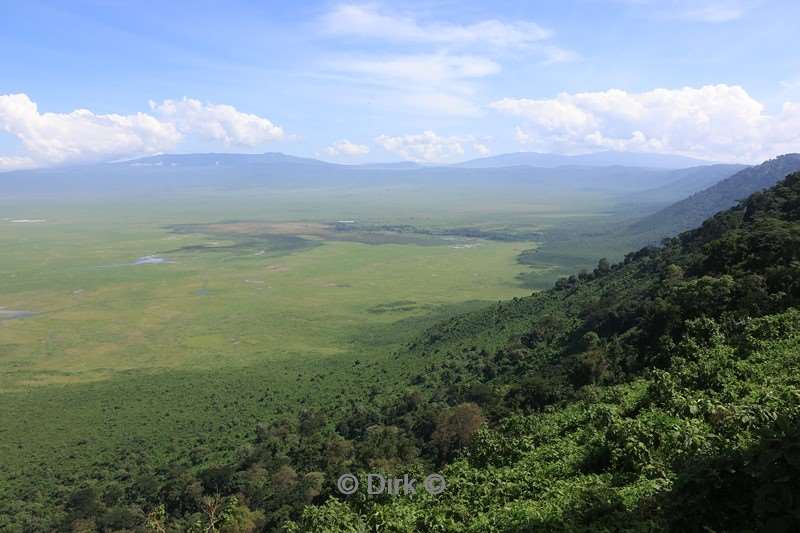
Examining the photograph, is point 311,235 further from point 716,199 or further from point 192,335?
point 716,199

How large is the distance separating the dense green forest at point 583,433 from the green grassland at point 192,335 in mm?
4406

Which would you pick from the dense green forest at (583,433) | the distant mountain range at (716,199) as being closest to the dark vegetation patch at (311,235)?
the distant mountain range at (716,199)

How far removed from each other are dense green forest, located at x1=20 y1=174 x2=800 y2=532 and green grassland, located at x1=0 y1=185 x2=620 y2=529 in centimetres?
441

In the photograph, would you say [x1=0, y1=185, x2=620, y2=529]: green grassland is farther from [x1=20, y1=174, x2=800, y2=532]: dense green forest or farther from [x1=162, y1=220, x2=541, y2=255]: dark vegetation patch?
[x1=20, y1=174, x2=800, y2=532]: dense green forest

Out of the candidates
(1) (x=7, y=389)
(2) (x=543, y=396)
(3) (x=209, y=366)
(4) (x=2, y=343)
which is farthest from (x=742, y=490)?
(4) (x=2, y=343)

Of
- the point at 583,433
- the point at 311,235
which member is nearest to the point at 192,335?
the point at 583,433

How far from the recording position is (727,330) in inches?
830

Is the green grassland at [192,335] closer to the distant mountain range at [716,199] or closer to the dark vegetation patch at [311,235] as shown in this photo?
the dark vegetation patch at [311,235]

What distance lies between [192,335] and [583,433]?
206ft

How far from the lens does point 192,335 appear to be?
69688 millimetres

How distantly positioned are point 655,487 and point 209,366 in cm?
5311

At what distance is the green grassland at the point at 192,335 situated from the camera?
126ft

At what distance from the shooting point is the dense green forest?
356 inches

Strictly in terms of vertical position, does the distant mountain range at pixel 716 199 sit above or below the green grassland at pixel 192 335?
above
